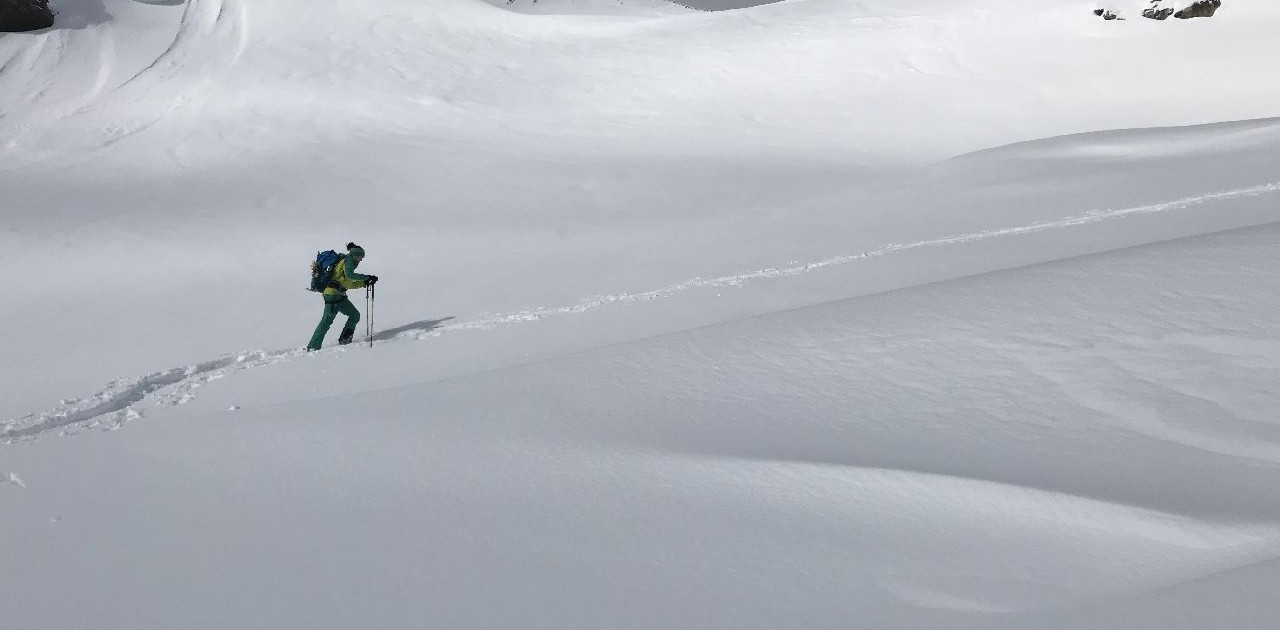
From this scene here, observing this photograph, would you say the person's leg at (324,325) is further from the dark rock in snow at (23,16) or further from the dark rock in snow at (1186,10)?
the dark rock in snow at (1186,10)

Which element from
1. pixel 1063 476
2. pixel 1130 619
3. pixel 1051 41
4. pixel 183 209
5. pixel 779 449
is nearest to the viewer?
pixel 1130 619

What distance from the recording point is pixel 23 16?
26.6m

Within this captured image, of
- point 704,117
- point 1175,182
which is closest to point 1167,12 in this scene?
point 704,117

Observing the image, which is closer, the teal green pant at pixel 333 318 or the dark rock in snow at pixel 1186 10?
the teal green pant at pixel 333 318

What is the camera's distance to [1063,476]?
4.96 meters

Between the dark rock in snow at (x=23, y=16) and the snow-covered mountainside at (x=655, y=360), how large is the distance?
457 cm

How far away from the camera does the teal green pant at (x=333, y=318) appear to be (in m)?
9.79

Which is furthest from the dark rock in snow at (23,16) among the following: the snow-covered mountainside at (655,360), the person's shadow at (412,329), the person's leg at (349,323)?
the person's leg at (349,323)

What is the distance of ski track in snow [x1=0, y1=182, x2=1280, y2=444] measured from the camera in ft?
24.2

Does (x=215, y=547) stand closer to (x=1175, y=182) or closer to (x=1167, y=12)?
(x=1175, y=182)

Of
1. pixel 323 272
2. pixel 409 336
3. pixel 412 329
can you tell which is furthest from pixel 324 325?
pixel 412 329

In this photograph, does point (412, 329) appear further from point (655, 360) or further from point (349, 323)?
point (655, 360)

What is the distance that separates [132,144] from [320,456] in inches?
698

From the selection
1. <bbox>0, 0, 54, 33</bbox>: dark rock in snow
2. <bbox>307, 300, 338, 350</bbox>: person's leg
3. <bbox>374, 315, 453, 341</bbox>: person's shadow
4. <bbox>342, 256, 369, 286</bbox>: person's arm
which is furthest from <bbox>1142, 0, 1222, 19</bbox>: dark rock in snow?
<bbox>0, 0, 54, 33</bbox>: dark rock in snow
